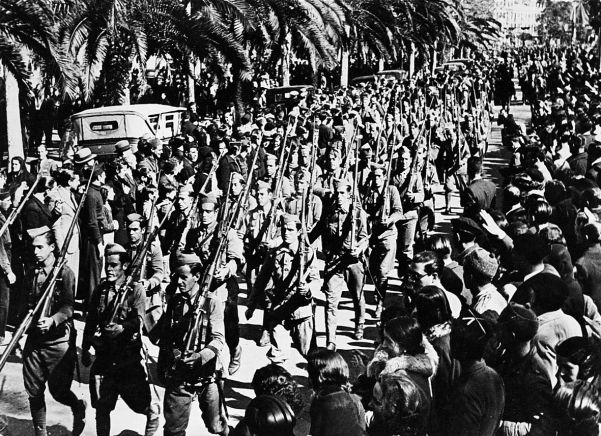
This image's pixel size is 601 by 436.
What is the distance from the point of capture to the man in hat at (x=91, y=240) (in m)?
9.02

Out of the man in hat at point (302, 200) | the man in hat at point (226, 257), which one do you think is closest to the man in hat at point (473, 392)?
the man in hat at point (226, 257)

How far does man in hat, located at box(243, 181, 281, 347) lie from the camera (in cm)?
834

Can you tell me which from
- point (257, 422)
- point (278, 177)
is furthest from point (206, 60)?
point (257, 422)

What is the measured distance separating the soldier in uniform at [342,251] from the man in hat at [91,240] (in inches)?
106

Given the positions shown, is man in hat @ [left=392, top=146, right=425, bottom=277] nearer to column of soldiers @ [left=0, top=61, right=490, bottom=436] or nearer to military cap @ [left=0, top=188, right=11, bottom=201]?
column of soldiers @ [left=0, top=61, right=490, bottom=436]

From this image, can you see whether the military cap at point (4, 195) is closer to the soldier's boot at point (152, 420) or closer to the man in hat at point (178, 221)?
the man in hat at point (178, 221)

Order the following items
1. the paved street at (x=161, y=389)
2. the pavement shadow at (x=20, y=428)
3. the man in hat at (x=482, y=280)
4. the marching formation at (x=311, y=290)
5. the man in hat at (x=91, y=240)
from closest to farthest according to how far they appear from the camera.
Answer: the marching formation at (x=311, y=290)
the man in hat at (x=482, y=280)
the pavement shadow at (x=20, y=428)
the paved street at (x=161, y=389)
the man in hat at (x=91, y=240)

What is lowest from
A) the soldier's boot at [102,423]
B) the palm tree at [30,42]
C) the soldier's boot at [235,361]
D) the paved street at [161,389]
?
the paved street at [161,389]

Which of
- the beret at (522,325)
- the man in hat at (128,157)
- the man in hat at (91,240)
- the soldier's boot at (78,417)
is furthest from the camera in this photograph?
the man in hat at (128,157)

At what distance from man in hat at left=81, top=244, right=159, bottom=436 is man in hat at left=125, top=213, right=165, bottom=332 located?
11.7 inches

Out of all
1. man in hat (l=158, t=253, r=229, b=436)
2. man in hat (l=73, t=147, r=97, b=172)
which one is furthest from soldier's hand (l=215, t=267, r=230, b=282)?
man in hat (l=73, t=147, r=97, b=172)

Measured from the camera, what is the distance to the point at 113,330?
5.51 m

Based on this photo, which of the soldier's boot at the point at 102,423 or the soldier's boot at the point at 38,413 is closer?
the soldier's boot at the point at 102,423

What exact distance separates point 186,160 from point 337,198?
12.5 feet
